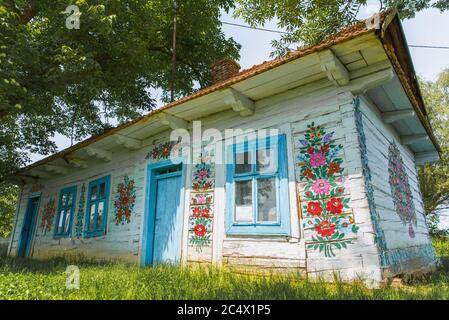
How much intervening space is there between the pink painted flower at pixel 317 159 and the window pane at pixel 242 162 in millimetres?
1149

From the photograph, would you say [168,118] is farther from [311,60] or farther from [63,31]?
[63,31]

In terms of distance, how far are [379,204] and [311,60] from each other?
2.43m

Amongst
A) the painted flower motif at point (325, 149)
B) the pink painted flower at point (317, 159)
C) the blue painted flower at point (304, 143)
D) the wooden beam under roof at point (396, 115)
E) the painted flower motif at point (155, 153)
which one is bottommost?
the pink painted flower at point (317, 159)

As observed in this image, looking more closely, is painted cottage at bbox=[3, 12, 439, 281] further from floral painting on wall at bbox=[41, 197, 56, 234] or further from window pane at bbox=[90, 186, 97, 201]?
floral painting on wall at bbox=[41, 197, 56, 234]

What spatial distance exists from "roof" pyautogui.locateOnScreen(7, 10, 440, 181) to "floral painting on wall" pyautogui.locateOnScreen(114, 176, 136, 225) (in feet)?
4.38

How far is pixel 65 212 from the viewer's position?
9.58m

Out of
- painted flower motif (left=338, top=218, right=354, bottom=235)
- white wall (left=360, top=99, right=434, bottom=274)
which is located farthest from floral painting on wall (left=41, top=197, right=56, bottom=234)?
white wall (left=360, top=99, right=434, bottom=274)

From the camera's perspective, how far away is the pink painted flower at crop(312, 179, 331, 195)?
4.32 metres

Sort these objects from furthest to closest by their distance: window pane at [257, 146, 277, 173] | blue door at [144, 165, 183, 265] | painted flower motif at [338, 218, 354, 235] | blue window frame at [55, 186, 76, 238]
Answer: blue window frame at [55, 186, 76, 238] < blue door at [144, 165, 183, 265] < window pane at [257, 146, 277, 173] < painted flower motif at [338, 218, 354, 235]

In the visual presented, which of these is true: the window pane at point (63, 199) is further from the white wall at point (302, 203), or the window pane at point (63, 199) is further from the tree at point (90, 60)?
the white wall at point (302, 203)

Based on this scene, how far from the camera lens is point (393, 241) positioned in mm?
4723

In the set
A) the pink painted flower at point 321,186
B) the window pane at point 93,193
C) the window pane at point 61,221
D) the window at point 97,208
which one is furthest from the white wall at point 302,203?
the window pane at point 61,221

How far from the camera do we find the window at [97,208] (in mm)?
7903
